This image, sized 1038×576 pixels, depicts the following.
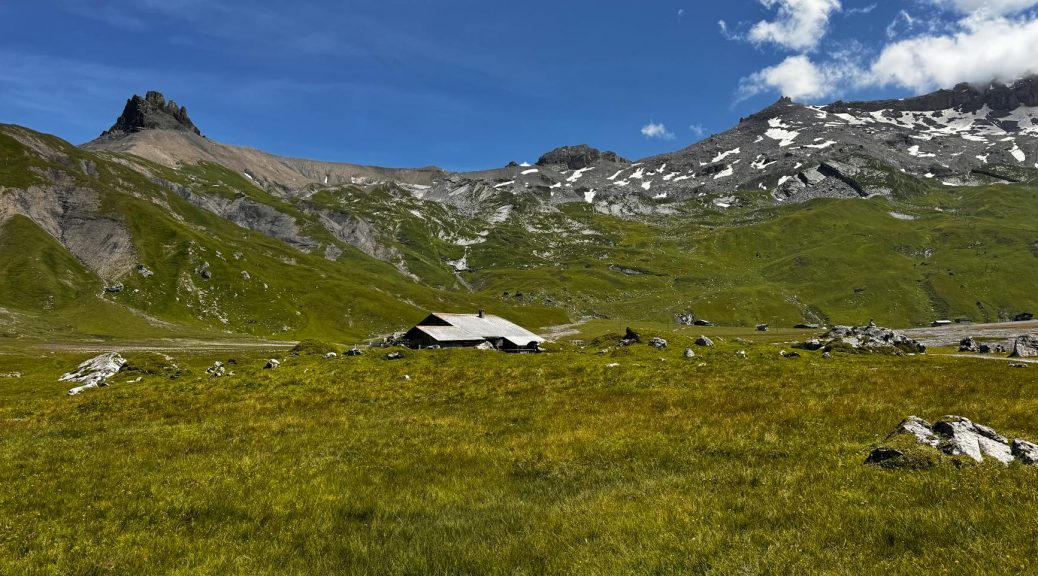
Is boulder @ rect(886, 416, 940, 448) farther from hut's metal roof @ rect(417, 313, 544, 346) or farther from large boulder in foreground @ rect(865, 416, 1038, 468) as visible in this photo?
hut's metal roof @ rect(417, 313, 544, 346)

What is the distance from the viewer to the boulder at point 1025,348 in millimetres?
60438

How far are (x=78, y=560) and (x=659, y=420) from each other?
16.5m

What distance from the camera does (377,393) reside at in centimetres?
3067

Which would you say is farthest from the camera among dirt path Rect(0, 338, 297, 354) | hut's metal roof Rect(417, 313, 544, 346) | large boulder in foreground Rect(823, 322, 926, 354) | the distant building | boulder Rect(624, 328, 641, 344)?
dirt path Rect(0, 338, 297, 354)

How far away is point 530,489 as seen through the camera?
12359mm

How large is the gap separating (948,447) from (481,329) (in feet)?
297

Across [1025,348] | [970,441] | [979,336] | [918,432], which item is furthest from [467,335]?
[979,336]

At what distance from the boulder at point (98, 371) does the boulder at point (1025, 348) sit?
9639 cm

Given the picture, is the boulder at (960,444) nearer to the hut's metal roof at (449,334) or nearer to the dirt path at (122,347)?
the hut's metal roof at (449,334)

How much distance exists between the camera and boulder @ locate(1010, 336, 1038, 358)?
6044 cm

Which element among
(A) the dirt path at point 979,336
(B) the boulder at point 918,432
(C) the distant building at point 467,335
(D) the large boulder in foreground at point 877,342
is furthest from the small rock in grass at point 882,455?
(A) the dirt path at point 979,336

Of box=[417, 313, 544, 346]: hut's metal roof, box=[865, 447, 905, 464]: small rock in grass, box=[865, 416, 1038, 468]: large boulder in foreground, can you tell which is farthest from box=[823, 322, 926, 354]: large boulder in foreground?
box=[865, 447, 905, 464]: small rock in grass

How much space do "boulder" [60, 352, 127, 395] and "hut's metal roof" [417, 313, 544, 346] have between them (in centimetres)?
4703

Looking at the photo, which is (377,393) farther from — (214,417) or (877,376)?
(877,376)
